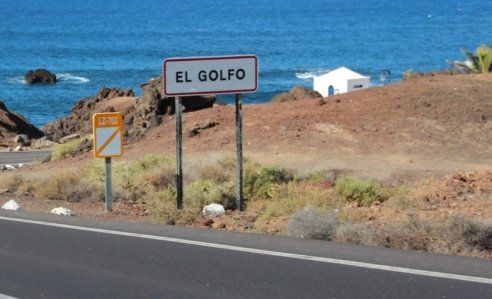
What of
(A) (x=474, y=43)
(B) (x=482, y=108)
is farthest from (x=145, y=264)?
(A) (x=474, y=43)

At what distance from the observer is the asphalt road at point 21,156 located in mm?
→ 31448

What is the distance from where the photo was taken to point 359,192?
14477 mm

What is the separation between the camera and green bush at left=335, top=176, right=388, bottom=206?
14272 millimetres

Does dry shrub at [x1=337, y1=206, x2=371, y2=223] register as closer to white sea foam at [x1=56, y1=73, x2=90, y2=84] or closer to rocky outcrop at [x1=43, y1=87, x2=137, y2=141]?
rocky outcrop at [x1=43, y1=87, x2=137, y2=141]

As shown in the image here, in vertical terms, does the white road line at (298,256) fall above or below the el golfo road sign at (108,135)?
below

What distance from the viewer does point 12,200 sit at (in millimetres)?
15523

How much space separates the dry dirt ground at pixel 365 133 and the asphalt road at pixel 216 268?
8650 mm

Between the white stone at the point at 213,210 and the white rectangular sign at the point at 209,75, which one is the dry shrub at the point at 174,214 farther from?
the white rectangular sign at the point at 209,75

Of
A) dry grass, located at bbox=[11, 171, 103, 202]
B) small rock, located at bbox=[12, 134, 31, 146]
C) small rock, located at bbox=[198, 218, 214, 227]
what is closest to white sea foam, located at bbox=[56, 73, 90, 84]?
small rock, located at bbox=[12, 134, 31, 146]

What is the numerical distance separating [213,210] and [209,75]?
188cm

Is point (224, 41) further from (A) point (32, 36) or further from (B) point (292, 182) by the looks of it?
(B) point (292, 182)

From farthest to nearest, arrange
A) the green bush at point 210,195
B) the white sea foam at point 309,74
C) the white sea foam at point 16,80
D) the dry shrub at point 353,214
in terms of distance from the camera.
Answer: the white sea foam at point 16,80, the white sea foam at point 309,74, the green bush at point 210,195, the dry shrub at point 353,214

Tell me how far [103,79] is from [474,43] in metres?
48.0

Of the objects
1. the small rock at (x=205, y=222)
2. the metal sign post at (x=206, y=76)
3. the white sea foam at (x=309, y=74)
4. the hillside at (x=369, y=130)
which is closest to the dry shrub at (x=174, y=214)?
the small rock at (x=205, y=222)
